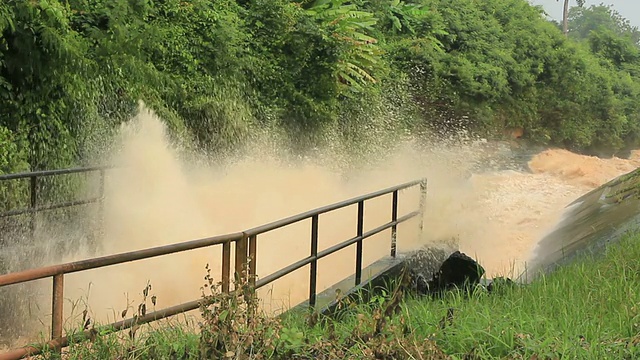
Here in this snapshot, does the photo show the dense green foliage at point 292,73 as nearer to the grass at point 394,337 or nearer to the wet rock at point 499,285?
the wet rock at point 499,285

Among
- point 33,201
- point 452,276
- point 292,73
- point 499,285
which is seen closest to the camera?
point 499,285

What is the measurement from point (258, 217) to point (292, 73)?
18.7 ft

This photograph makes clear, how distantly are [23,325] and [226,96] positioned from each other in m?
8.54

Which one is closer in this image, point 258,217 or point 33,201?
point 33,201

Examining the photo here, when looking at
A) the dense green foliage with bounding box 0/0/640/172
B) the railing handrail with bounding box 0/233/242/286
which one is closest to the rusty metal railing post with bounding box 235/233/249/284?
the railing handrail with bounding box 0/233/242/286

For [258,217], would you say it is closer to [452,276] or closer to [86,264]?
[452,276]

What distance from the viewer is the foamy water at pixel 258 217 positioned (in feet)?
27.6

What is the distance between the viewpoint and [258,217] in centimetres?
1220

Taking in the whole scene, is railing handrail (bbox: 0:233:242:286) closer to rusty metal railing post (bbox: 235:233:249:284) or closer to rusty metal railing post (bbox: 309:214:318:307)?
rusty metal railing post (bbox: 235:233:249:284)

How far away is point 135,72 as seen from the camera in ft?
40.4

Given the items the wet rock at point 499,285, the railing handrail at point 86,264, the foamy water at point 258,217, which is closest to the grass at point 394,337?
the railing handrail at point 86,264

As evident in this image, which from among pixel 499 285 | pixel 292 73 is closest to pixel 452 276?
pixel 499 285

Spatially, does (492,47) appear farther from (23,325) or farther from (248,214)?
(23,325)

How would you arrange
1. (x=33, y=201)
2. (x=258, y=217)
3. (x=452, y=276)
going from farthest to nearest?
1. (x=258, y=217)
2. (x=33, y=201)
3. (x=452, y=276)
